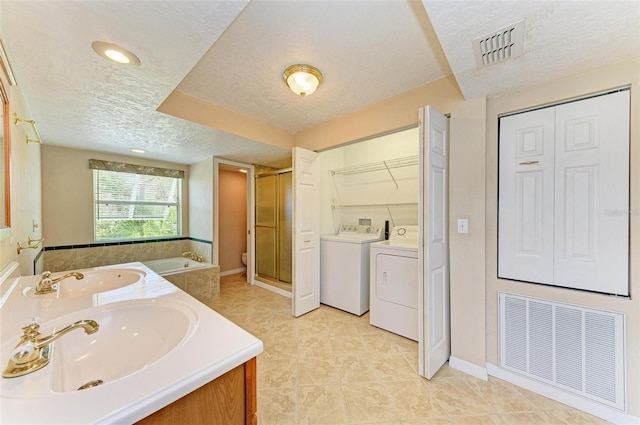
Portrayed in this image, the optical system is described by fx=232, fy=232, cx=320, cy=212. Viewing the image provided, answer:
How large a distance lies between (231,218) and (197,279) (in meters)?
1.75

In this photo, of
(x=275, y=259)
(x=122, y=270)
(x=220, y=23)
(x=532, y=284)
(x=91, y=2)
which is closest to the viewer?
(x=91, y=2)

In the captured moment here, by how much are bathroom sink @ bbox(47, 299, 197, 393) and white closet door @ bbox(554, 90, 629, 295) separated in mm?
2223

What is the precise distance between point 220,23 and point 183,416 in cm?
152

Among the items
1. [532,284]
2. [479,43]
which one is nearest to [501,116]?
[479,43]

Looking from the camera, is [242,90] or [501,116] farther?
[242,90]

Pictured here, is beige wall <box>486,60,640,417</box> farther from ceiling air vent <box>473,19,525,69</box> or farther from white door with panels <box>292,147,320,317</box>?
white door with panels <box>292,147,320,317</box>

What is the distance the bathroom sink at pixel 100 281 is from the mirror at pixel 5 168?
64 cm

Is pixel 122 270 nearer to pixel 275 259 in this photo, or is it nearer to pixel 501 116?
pixel 275 259

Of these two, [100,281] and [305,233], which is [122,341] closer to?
[100,281]

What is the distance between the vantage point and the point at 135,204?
3.52 metres

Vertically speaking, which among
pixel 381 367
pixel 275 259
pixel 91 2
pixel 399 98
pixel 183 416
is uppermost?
pixel 399 98

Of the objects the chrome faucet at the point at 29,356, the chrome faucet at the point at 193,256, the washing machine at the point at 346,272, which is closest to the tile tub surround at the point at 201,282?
the chrome faucet at the point at 193,256

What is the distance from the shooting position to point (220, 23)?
3.58 feet

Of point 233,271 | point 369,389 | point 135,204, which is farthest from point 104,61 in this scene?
point 233,271
